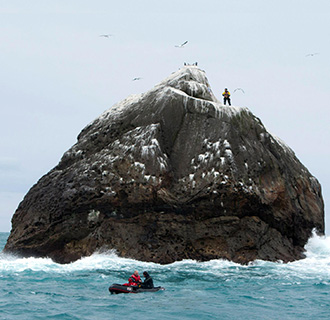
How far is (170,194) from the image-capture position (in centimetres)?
3272

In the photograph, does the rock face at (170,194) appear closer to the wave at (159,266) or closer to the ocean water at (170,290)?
the wave at (159,266)

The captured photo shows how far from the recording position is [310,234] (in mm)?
36438

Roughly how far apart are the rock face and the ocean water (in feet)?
3.80

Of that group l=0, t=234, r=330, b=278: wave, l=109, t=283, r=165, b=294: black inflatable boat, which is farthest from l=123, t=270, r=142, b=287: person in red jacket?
l=0, t=234, r=330, b=278: wave

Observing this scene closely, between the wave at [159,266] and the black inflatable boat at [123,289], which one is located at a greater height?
the wave at [159,266]

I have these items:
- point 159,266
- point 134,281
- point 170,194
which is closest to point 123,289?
point 134,281

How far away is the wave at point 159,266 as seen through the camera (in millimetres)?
29359

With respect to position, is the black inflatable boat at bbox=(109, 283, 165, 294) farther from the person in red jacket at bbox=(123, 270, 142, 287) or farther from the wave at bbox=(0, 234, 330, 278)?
the wave at bbox=(0, 234, 330, 278)

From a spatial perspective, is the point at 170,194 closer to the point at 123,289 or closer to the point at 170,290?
the point at 170,290

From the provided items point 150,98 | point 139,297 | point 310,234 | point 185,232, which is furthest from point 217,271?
point 150,98

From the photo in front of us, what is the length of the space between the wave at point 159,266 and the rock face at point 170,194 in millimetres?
547

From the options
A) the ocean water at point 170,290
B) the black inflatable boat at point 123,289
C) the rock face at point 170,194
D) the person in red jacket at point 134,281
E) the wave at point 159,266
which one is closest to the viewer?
the ocean water at point 170,290

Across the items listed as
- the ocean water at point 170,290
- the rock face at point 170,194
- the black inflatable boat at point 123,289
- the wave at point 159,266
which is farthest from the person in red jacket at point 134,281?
the rock face at point 170,194

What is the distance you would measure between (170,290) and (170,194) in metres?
8.93
